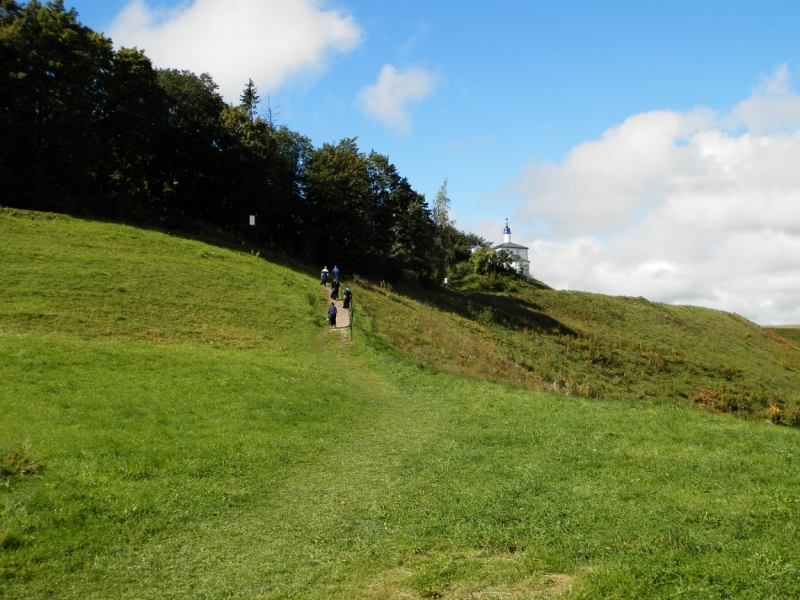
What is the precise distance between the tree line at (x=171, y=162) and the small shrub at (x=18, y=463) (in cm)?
3393

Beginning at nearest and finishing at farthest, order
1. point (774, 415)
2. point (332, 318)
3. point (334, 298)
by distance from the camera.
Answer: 1. point (774, 415)
2. point (332, 318)
3. point (334, 298)

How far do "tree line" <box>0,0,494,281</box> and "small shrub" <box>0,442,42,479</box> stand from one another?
33929mm

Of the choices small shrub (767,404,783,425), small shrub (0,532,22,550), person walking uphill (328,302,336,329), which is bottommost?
small shrub (0,532,22,550)

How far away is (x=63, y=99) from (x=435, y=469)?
3868 cm

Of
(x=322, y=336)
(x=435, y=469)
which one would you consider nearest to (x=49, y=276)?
(x=322, y=336)

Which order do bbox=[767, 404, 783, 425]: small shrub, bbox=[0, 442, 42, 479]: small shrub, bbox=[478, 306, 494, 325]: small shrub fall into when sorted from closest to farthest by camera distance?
bbox=[0, 442, 42, 479]: small shrub
bbox=[767, 404, 783, 425]: small shrub
bbox=[478, 306, 494, 325]: small shrub

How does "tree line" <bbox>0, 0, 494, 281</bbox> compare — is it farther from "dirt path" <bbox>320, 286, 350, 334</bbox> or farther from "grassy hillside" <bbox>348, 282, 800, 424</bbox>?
"dirt path" <bbox>320, 286, 350, 334</bbox>

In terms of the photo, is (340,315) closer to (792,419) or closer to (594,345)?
(792,419)

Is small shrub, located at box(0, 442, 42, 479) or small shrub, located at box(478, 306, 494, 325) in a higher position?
small shrub, located at box(478, 306, 494, 325)

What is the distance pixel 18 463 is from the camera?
10.5m

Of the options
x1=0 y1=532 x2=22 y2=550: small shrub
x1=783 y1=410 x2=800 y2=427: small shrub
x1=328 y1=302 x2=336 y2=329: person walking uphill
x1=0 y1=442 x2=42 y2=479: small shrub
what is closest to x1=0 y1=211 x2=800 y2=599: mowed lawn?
x1=0 y1=532 x2=22 y2=550: small shrub

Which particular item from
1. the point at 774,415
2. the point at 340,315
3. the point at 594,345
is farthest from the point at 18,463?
the point at 594,345

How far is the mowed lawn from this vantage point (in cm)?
769

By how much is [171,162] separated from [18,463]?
42633 millimetres
